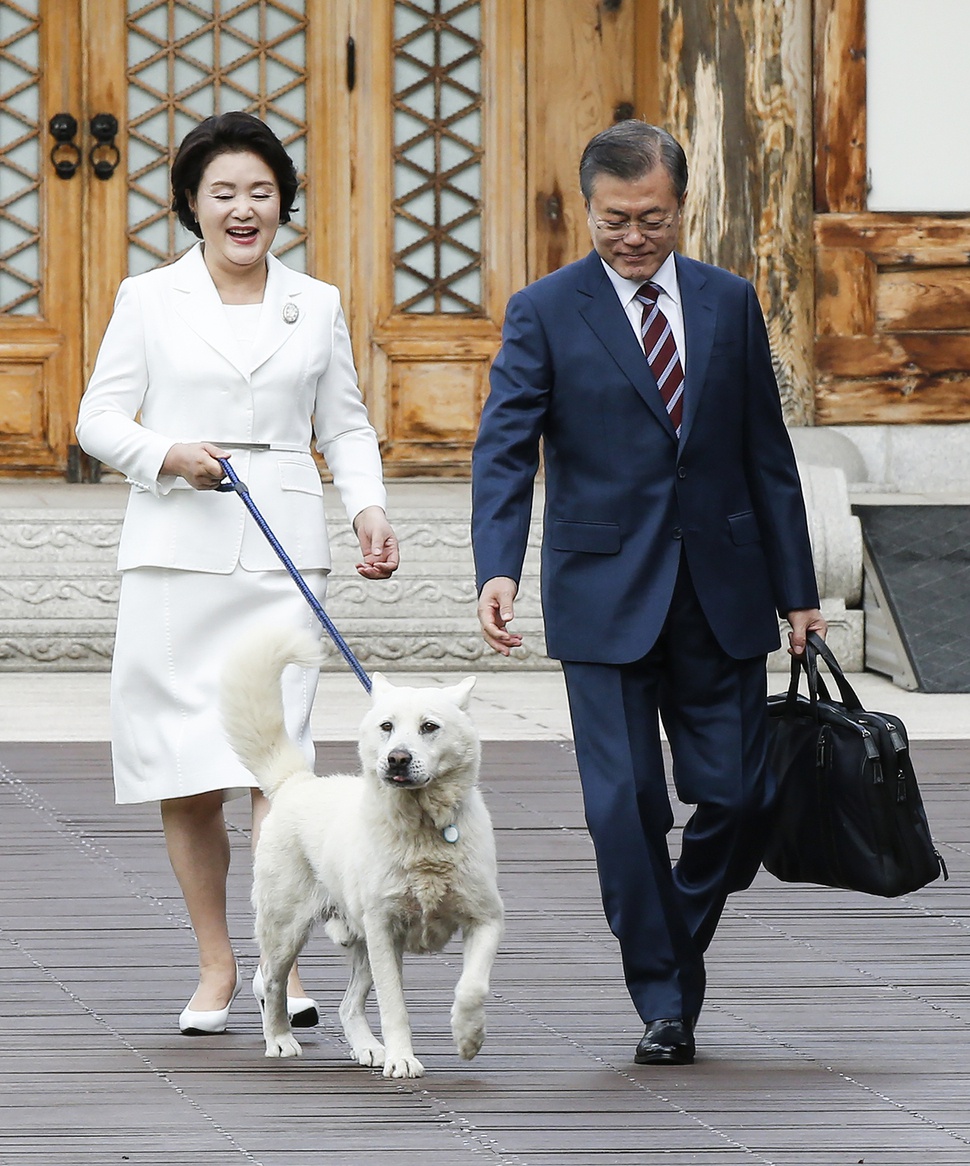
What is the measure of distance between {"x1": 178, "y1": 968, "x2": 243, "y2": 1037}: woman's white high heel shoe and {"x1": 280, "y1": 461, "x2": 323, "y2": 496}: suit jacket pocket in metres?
1.05

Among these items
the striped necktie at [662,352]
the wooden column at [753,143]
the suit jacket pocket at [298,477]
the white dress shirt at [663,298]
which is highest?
the wooden column at [753,143]

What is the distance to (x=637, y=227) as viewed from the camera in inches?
171

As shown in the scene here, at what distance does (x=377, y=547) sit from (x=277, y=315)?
0.53m

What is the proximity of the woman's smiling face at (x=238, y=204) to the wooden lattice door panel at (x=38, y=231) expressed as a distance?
291 inches

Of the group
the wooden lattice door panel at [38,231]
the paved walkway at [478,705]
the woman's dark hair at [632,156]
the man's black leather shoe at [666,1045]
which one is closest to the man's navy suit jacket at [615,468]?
the woman's dark hair at [632,156]

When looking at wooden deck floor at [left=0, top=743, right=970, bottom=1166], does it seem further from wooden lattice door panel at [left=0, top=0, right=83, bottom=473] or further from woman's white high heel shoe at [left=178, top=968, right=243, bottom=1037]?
wooden lattice door panel at [left=0, top=0, right=83, bottom=473]

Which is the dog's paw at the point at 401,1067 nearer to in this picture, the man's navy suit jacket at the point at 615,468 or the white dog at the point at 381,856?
the white dog at the point at 381,856

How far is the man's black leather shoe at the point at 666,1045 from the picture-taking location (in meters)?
4.32

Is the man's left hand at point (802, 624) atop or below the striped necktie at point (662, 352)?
below

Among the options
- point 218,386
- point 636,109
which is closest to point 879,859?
point 218,386

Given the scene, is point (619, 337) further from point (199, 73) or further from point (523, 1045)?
point (199, 73)

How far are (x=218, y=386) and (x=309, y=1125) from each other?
1533 mm

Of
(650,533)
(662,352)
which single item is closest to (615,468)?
(650,533)

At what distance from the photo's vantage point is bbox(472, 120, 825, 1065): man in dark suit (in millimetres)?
4352
